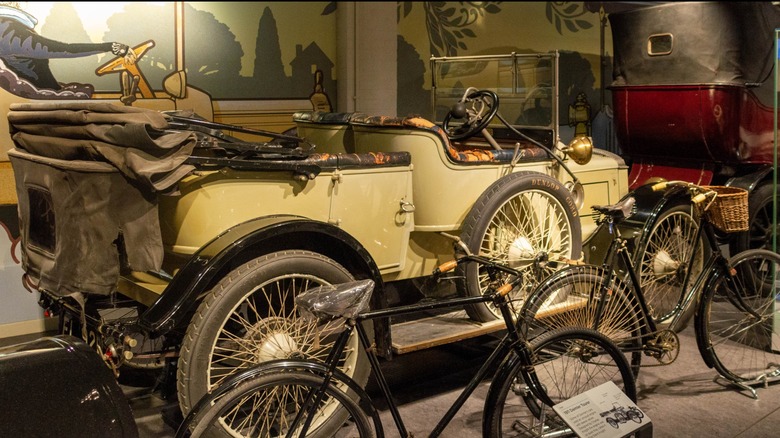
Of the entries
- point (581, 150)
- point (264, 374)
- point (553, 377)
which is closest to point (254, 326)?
point (264, 374)

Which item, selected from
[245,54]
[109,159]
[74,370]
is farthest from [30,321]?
[74,370]

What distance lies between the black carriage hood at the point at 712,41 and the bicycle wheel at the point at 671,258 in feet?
4.26

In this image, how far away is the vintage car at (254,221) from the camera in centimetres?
272

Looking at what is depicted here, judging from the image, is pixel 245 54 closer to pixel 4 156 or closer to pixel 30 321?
pixel 4 156

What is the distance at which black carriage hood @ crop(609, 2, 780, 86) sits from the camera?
5.03 metres

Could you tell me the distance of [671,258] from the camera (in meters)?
4.24

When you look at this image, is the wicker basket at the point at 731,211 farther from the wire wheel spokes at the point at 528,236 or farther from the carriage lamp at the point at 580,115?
the carriage lamp at the point at 580,115

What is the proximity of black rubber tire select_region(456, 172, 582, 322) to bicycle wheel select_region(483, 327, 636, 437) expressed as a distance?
57cm

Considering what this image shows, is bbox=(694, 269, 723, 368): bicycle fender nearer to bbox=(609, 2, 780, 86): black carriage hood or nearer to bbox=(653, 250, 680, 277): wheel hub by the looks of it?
bbox=(653, 250, 680, 277): wheel hub

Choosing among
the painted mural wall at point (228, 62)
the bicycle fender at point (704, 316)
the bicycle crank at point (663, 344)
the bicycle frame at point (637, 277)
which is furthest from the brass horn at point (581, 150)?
the bicycle crank at point (663, 344)

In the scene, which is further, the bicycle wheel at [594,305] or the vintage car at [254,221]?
the bicycle wheel at [594,305]

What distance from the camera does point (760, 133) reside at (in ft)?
17.1

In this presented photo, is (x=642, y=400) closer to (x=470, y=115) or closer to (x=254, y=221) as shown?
(x=470, y=115)

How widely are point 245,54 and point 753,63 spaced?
3.30m
